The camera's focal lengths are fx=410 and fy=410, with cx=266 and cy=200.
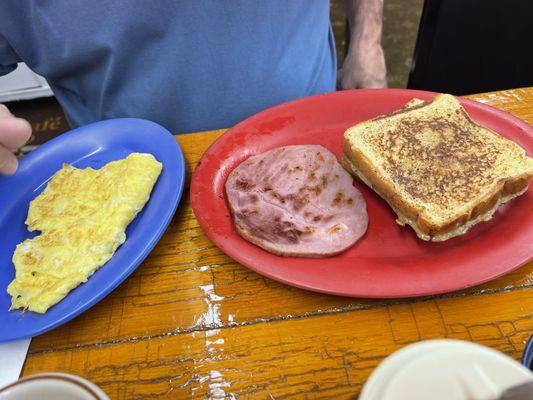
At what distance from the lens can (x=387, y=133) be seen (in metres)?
1.26

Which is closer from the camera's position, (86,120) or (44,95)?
(86,120)

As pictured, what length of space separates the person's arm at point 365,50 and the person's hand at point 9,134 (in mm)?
1267

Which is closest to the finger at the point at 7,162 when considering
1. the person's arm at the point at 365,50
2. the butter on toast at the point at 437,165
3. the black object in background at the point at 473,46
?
the butter on toast at the point at 437,165

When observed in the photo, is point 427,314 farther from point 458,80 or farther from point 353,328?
point 458,80

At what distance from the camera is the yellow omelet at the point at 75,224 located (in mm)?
1000

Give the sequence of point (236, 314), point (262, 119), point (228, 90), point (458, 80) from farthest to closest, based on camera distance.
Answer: point (458, 80), point (228, 90), point (262, 119), point (236, 314)

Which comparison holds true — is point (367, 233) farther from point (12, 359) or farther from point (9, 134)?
point (9, 134)

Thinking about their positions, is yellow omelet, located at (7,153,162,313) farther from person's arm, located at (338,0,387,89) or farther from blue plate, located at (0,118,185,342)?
person's arm, located at (338,0,387,89)

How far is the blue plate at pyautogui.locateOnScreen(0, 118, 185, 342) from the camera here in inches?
37.5

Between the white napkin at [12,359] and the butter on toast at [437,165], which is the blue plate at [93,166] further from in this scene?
the butter on toast at [437,165]

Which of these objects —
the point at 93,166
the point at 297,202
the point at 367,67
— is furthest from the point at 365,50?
the point at 93,166

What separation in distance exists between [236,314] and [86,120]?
117 centimetres

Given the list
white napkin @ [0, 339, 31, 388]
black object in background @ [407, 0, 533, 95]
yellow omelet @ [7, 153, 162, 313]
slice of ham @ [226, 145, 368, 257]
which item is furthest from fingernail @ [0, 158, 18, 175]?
black object in background @ [407, 0, 533, 95]

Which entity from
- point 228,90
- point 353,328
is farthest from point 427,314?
point 228,90
